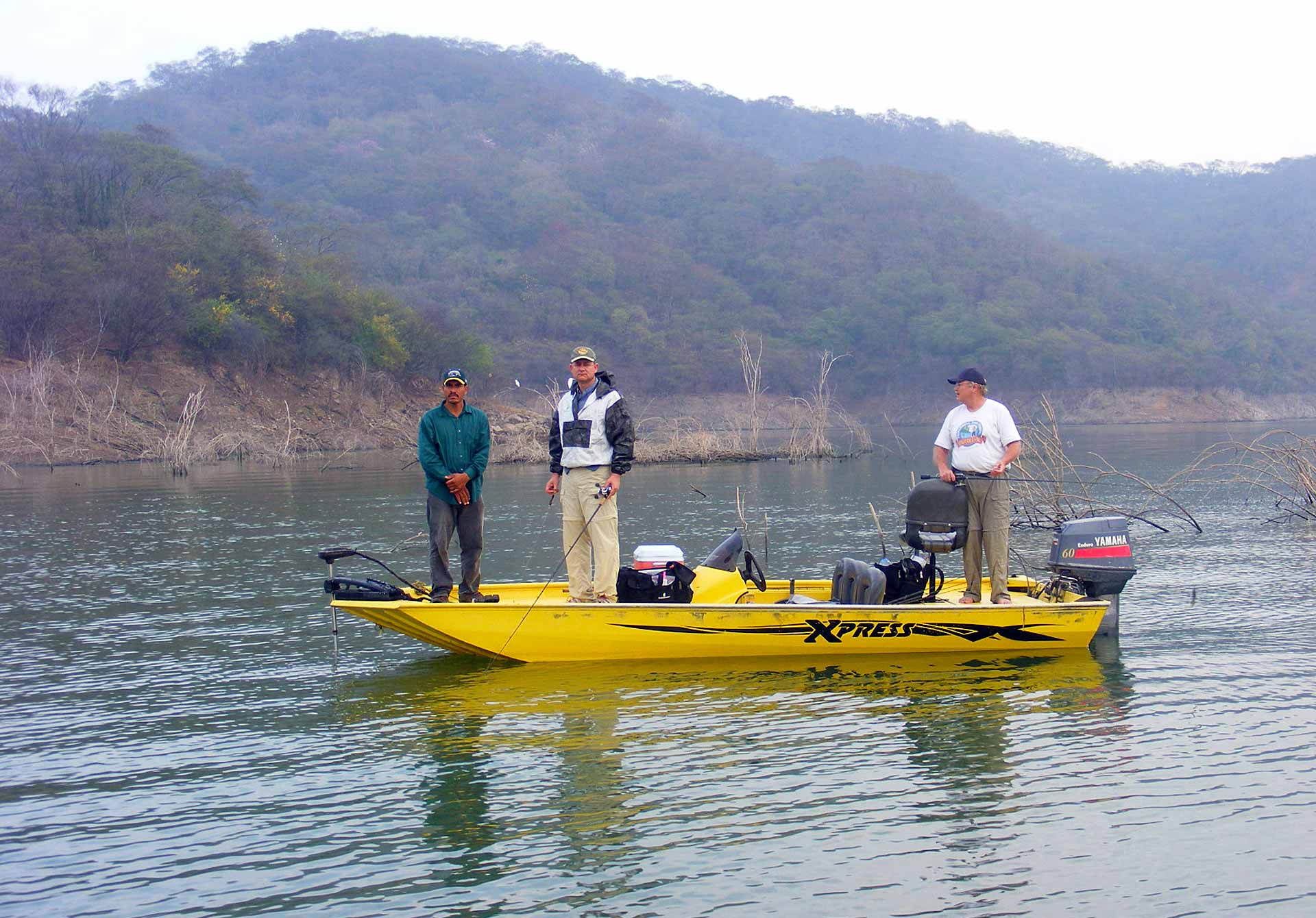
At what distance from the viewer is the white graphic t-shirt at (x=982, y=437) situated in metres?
9.13

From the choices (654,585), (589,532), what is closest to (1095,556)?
(654,585)

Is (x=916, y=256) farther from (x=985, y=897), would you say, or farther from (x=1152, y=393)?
(x=985, y=897)

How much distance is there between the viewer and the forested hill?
7269 centimetres

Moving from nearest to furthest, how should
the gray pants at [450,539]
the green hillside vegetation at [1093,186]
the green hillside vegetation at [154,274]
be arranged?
the gray pants at [450,539] < the green hillside vegetation at [154,274] < the green hillside vegetation at [1093,186]

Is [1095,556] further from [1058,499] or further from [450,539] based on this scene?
[1058,499]

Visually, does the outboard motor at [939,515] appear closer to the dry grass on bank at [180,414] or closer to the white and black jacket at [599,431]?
the white and black jacket at [599,431]

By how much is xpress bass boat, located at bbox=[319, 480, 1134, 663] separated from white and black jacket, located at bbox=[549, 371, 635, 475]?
3.26 feet

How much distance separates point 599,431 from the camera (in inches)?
350

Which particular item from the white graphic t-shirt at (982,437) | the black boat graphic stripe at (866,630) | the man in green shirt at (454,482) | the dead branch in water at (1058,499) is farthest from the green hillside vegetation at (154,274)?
the white graphic t-shirt at (982,437)

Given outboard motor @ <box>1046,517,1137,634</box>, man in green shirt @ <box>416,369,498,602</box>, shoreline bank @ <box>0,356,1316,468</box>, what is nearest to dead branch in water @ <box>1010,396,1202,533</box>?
outboard motor @ <box>1046,517,1137,634</box>

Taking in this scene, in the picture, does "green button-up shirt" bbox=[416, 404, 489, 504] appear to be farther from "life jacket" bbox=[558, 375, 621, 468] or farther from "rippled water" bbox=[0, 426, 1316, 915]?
"rippled water" bbox=[0, 426, 1316, 915]

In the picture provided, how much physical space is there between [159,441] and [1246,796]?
38160mm

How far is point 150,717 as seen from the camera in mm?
7770

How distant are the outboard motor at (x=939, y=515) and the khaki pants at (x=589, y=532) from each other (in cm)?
227
